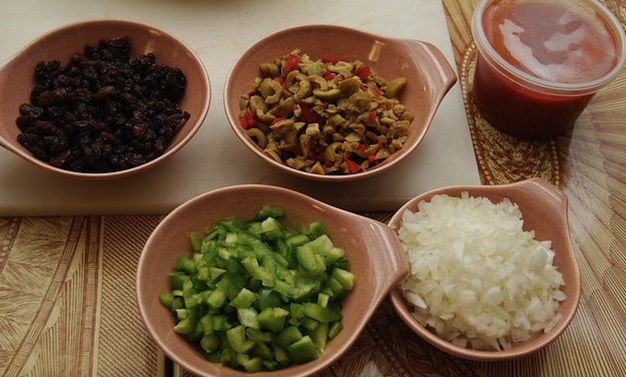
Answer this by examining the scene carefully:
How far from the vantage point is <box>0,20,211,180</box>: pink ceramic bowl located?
5.98ft

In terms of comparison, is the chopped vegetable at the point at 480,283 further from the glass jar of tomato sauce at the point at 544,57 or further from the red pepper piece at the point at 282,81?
the red pepper piece at the point at 282,81

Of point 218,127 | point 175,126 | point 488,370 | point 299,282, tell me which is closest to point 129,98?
point 175,126

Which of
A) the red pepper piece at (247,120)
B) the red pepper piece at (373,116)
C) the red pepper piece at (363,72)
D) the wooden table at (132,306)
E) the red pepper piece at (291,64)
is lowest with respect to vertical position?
the wooden table at (132,306)

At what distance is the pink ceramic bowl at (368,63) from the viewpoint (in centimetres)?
191

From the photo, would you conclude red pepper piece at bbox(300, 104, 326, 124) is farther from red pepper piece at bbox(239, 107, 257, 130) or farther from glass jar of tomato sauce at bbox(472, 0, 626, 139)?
glass jar of tomato sauce at bbox(472, 0, 626, 139)

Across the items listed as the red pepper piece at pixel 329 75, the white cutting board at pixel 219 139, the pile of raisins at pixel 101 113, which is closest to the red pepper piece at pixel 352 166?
the white cutting board at pixel 219 139

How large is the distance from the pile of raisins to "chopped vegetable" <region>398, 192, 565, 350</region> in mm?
831

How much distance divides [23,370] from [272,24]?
144 centimetres

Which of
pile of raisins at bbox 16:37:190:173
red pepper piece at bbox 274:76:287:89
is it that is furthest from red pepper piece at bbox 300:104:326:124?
pile of raisins at bbox 16:37:190:173

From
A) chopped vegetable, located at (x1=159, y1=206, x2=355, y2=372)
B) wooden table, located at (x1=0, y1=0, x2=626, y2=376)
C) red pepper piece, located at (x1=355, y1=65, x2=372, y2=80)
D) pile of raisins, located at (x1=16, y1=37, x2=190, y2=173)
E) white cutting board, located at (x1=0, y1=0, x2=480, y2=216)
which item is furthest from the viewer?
red pepper piece, located at (x1=355, y1=65, x2=372, y2=80)

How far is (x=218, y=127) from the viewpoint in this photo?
6.93 ft

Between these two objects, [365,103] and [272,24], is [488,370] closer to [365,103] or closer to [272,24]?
[365,103]

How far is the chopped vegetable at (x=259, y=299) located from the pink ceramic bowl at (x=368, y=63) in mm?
303

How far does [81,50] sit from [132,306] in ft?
2.91
